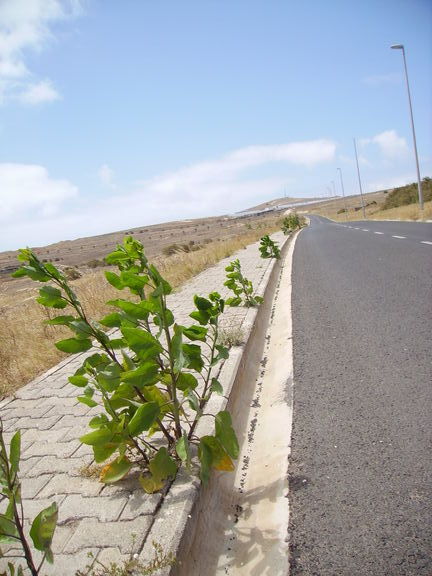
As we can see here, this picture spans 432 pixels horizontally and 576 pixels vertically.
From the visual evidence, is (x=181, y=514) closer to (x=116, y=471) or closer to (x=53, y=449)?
(x=116, y=471)

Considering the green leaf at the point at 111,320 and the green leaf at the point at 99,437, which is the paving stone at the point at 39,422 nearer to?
the green leaf at the point at 99,437

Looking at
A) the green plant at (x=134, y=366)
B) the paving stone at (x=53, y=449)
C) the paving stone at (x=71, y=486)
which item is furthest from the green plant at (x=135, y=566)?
the paving stone at (x=53, y=449)

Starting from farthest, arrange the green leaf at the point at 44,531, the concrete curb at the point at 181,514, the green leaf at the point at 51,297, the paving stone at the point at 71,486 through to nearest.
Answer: the paving stone at the point at 71,486
the green leaf at the point at 51,297
the concrete curb at the point at 181,514
the green leaf at the point at 44,531

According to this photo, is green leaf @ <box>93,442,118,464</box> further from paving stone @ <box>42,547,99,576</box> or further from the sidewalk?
paving stone @ <box>42,547,99,576</box>

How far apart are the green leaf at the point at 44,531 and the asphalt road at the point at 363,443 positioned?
102cm

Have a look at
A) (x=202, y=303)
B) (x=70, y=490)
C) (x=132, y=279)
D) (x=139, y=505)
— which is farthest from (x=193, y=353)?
(x=70, y=490)

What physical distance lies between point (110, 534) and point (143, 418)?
0.55 metres

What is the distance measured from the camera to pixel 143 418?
6.04ft

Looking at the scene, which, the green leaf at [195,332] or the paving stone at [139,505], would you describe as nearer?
the paving stone at [139,505]

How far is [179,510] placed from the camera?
6.16 feet

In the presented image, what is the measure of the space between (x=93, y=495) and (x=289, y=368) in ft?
7.61

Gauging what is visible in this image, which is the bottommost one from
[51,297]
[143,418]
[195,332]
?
[143,418]

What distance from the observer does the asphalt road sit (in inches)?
69.4

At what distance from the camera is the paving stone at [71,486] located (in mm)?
2264
